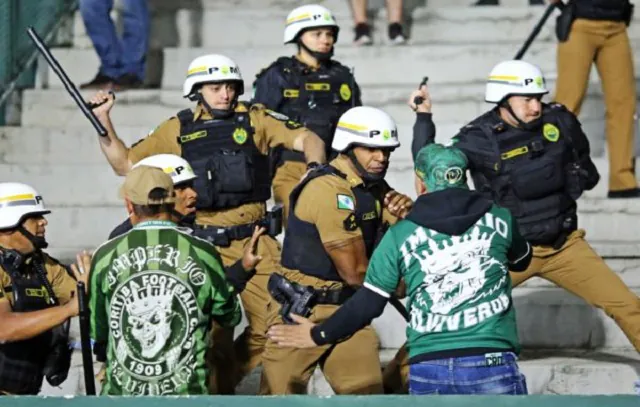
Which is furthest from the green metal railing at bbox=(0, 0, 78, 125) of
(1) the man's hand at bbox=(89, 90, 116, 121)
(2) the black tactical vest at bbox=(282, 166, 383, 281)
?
(2) the black tactical vest at bbox=(282, 166, 383, 281)

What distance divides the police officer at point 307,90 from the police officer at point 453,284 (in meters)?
3.20

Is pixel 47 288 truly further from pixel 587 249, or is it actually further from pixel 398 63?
pixel 398 63

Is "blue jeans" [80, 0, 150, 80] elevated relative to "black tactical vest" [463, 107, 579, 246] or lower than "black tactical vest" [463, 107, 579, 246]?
elevated

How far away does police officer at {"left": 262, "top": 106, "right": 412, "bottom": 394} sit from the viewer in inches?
A: 360

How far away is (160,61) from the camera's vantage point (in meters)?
14.5

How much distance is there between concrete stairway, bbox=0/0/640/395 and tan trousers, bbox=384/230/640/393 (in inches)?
19.7

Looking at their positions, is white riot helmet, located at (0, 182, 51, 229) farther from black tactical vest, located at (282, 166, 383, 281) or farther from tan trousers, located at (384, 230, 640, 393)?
tan trousers, located at (384, 230, 640, 393)

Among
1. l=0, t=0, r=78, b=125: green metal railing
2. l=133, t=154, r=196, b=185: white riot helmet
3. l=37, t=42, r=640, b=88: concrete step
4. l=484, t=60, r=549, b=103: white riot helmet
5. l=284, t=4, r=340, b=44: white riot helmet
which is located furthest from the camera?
l=0, t=0, r=78, b=125: green metal railing

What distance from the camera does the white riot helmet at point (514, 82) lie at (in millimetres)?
10656

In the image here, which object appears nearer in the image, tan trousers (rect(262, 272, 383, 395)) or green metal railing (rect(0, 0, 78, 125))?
tan trousers (rect(262, 272, 383, 395))

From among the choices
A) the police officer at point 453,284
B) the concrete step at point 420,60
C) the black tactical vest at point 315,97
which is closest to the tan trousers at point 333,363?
the police officer at point 453,284

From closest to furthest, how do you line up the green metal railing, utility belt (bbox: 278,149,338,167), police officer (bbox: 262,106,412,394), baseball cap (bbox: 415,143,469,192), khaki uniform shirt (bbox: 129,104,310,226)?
baseball cap (bbox: 415,143,469,192) < police officer (bbox: 262,106,412,394) < khaki uniform shirt (bbox: 129,104,310,226) < utility belt (bbox: 278,149,338,167) < the green metal railing

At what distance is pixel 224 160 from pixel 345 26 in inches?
174

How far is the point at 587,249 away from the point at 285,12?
4.97 meters
